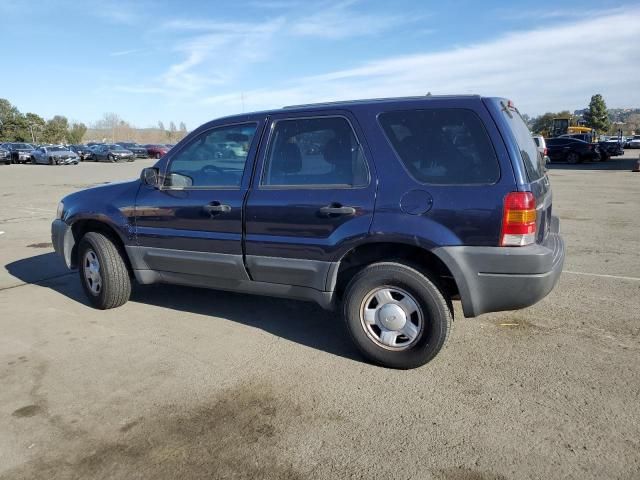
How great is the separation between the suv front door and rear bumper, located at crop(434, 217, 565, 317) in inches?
66.9

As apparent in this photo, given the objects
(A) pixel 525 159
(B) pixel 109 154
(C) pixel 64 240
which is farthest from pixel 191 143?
(B) pixel 109 154

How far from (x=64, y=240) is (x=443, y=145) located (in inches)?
154

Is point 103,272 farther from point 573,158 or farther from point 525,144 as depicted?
point 573,158

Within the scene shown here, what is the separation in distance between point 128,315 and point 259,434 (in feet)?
8.12

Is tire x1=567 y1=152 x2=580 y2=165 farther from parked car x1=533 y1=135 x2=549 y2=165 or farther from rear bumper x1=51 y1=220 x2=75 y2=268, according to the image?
rear bumper x1=51 y1=220 x2=75 y2=268

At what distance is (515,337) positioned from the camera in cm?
397

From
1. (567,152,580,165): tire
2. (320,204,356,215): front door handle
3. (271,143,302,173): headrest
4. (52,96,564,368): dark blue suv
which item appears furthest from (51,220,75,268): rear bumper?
(567,152,580,165): tire

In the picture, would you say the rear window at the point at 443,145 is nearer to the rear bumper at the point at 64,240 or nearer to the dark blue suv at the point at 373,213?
the dark blue suv at the point at 373,213

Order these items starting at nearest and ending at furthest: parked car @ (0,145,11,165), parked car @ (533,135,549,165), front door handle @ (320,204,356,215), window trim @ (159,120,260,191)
Result: front door handle @ (320,204,356,215) < window trim @ (159,120,260,191) < parked car @ (533,135,549,165) < parked car @ (0,145,11,165)

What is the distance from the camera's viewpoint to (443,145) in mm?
3275

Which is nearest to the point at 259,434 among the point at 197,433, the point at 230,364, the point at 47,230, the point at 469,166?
the point at 197,433

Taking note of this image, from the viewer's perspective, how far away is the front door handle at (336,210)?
11.3 ft

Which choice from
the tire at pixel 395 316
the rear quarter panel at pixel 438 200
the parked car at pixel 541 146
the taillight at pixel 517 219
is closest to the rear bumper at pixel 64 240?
the tire at pixel 395 316

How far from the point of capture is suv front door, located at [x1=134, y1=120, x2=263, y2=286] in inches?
157
